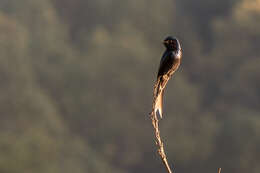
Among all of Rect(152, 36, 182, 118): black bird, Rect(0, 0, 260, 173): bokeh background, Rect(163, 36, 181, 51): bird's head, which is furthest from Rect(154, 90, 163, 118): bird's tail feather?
Rect(0, 0, 260, 173): bokeh background

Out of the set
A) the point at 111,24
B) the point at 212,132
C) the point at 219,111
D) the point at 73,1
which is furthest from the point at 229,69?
the point at 73,1

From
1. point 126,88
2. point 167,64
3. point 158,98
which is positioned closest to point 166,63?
point 167,64

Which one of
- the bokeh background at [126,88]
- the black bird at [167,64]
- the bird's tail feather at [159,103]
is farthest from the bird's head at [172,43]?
the bokeh background at [126,88]

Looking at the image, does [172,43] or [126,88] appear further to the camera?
[126,88]

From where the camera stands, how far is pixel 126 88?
37.9 meters

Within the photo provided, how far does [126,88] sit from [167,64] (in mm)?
35739

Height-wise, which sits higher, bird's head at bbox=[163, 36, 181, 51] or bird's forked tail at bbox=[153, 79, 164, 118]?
bird's head at bbox=[163, 36, 181, 51]

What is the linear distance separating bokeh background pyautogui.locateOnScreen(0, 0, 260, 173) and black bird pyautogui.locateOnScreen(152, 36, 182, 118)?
26.2m

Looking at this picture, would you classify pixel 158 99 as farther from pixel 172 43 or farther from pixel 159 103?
pixel 172 43

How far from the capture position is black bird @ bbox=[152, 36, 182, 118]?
2188mm

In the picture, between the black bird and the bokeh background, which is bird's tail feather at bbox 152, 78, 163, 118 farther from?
the bokeh background

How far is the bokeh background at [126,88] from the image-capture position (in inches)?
1321

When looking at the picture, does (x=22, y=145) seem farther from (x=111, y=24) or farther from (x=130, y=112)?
(x=111, y=24)

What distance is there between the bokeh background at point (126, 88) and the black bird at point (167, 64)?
26171mm
